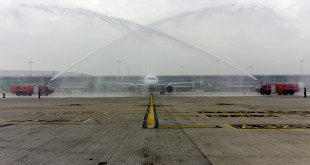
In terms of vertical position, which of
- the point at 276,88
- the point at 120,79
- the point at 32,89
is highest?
the point at 120,79

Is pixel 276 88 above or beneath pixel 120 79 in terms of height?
beneath

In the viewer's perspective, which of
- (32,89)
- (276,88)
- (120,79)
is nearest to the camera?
(276,88)

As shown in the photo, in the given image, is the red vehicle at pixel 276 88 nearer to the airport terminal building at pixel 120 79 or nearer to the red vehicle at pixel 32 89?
the airport terminal building at pixel 120 79

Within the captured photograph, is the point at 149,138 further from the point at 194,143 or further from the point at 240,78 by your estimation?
the point at 240,78

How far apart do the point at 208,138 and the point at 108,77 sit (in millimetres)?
91685

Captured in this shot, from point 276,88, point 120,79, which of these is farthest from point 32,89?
point 276,88

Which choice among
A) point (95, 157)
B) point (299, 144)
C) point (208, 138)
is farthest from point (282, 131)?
point (95, 157)

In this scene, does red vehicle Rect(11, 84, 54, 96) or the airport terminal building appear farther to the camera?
the airport terminal building

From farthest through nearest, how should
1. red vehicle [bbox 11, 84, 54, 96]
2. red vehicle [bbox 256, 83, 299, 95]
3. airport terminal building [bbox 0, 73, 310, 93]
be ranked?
airport terminal building [bbox 0, 73, 310, 93], red vehicle [bbox 11, 84, 54, 96], red vehicle [bbox 256, 83, 299, 95]

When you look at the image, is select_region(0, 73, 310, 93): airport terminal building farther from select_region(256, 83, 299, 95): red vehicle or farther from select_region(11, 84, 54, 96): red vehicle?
select_region(256, 83, 299, 95): red vehicle

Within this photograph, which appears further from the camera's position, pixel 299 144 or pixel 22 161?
pixel 299 144

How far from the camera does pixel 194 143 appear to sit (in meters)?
7.32

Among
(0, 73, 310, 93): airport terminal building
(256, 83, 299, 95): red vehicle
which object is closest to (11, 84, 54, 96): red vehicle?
(0, 73, 310, 93): airport terminal building

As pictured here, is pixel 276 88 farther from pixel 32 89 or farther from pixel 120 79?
pixel 120 79
